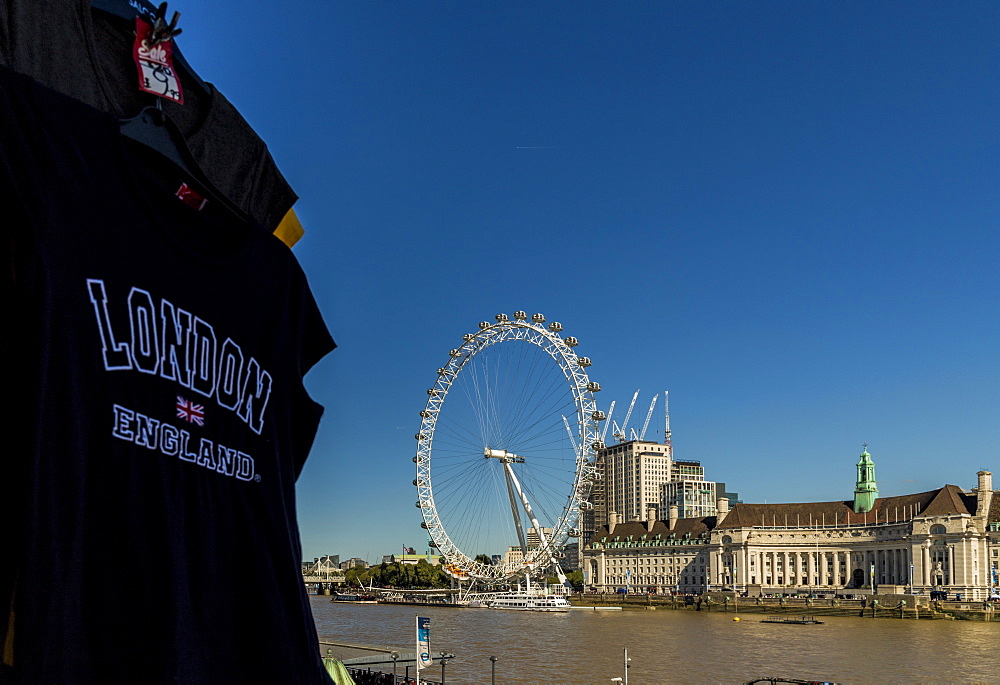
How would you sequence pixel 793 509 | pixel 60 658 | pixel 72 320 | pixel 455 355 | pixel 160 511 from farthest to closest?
pixel 793 509 < pixel 455 355 < pixel 160 511 < pixel 72 320 < pixel 60 658

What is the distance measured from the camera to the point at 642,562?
150 metres

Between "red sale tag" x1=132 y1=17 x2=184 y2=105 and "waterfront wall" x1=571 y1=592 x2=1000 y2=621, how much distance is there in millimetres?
92117

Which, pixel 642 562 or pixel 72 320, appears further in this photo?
pixel 642 562

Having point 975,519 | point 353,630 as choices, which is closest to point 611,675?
point 353,630

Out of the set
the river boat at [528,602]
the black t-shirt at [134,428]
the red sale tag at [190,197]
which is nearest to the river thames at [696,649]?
the river boat at [528,602]

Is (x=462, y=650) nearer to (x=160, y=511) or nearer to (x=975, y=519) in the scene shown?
(x=160, y=511)

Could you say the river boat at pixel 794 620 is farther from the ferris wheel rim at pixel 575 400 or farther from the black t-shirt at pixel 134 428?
the black t-shirt at pixel 134 428

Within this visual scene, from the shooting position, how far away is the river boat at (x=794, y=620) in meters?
77.0

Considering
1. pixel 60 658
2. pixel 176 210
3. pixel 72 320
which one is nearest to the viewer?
pixel 60 658

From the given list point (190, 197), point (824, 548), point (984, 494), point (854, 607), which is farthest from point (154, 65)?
point (824, 548)

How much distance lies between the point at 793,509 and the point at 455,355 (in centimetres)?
7428

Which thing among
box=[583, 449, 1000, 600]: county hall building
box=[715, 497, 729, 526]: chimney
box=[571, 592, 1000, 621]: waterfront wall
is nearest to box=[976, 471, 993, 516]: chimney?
box=[583, 449, 1000, 600]: county hall building

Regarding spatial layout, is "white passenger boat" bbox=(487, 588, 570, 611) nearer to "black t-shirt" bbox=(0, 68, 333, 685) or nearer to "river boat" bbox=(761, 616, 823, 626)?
"river boat" bbox=(761, 616, 823, 626)

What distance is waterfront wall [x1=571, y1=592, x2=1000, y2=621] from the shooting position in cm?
8361
